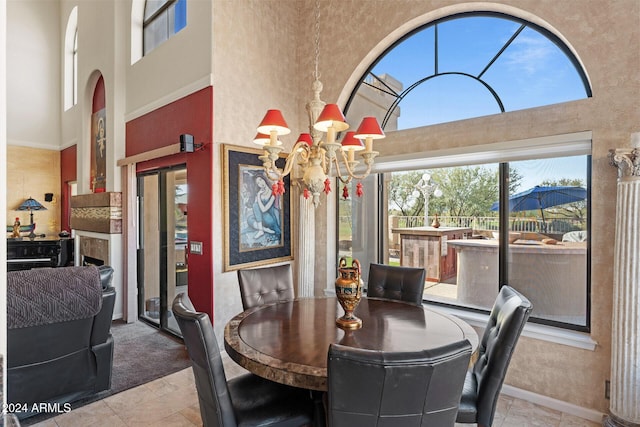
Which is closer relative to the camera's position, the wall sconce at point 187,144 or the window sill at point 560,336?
the window sill at point 560,336

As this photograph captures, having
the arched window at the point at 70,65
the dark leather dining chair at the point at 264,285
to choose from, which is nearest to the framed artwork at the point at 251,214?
the dark leather dining chair at the point at 264,285

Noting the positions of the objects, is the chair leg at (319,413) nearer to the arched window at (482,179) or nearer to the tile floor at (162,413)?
the tile floor at (162,413)

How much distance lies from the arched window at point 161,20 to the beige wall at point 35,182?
4.52m

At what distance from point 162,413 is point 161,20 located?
15.0 ft

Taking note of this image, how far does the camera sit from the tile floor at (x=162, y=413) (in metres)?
2.62

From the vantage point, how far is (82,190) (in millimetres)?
6031

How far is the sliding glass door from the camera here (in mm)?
4391

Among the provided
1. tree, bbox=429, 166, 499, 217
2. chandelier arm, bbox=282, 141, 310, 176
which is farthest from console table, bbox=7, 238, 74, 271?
tree, bbox=429, 166, 499, 217

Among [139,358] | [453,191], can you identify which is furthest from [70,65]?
[453,191]

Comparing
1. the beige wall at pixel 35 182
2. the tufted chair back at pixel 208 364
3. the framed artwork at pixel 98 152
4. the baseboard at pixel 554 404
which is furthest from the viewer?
the beige wall at pixel 35 182

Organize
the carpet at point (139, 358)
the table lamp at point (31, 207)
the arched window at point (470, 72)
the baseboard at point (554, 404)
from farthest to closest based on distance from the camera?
the table lamp at point (31, 207) → the carpet at point (139, 358) → the arched window at point (470, 72) → the baseboard at point (554, 404)

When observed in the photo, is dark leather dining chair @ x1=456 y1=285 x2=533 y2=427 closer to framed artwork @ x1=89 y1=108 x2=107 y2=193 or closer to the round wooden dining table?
the round wooden dining table

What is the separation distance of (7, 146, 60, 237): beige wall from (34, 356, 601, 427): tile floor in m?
6.32

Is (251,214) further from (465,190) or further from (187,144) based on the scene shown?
(465,190)
